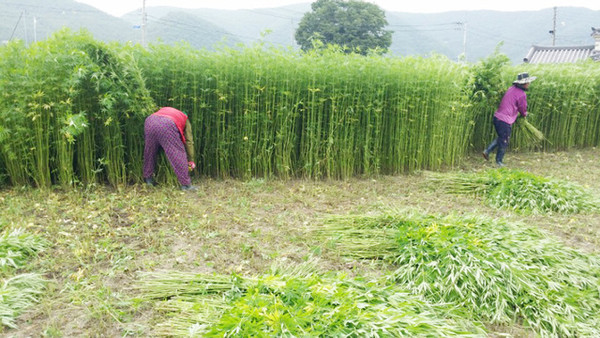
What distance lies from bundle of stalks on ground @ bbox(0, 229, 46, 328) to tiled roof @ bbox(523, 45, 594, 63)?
72.2 ft

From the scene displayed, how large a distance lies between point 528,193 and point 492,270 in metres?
2.57

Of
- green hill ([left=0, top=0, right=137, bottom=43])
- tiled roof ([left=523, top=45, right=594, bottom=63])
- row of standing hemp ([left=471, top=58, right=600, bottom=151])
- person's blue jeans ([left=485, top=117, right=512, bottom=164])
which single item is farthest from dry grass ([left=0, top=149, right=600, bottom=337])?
green hill ([left=0, top=0, right=137, bottom=43])

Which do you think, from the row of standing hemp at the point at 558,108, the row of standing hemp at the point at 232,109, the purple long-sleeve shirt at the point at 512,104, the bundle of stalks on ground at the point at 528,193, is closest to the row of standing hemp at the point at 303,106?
the row of standing hemp at the point at 232,109

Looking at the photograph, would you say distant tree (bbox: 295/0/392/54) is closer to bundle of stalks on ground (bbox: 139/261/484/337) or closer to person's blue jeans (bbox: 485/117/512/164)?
person's blue jeans (bbox: 485/117/512/164)

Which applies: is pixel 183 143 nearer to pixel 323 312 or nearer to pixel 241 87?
pixel 241 87

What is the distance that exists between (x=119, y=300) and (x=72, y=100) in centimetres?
331

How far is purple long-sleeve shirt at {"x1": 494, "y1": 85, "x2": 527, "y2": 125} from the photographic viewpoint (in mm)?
7480

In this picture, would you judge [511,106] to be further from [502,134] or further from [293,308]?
[293,308]

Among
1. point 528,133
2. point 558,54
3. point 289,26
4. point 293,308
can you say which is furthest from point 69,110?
point 289,26

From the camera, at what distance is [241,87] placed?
19.5 ft

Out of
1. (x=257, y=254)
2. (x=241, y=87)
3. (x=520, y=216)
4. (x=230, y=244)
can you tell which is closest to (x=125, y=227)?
(x=230, y=244)

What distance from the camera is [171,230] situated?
413 centimetres

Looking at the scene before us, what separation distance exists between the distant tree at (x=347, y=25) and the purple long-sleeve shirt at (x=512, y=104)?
81.3ft

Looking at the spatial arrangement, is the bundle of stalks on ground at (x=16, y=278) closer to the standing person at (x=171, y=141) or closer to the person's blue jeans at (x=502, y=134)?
the standing person at (x=171, y=141)
